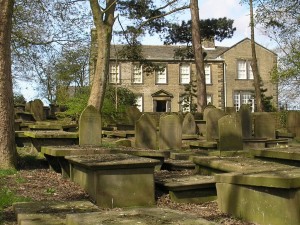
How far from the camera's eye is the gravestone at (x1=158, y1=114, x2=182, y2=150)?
1410 cm

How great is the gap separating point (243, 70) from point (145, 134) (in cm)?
3925

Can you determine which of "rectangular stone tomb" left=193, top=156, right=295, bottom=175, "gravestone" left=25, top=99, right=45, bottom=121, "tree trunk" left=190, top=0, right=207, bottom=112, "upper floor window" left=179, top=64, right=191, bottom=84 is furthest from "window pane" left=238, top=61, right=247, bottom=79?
"rectangular stone tomb" left=193, top=156, right=295, bottom=175

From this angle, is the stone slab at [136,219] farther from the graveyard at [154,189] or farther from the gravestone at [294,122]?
the gravestone at [294,122]

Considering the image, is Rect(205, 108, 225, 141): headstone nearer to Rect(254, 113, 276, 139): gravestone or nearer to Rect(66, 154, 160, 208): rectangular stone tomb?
Rect(254, 113, 276, 139): gravestone

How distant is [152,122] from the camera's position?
1357 cm

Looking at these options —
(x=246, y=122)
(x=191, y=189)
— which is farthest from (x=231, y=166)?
(x=246, y=122)

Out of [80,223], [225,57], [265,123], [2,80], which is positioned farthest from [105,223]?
[225,57]

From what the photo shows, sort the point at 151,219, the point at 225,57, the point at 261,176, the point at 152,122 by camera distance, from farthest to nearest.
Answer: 1. the point at 225,57
2. the point at 152,122
3. the point at 261,176
4. the point at 151,219

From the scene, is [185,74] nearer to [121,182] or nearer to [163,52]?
[163,52]

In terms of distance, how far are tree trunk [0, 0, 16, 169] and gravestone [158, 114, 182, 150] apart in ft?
17.6

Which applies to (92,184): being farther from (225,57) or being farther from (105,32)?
(225,57)

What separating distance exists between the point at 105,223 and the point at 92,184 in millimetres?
2662

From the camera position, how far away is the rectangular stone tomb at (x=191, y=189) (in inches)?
273

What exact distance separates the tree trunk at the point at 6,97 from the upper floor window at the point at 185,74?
133 ft
